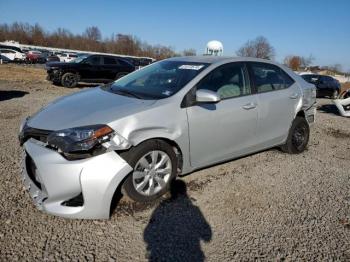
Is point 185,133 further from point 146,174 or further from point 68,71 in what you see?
point 68,71

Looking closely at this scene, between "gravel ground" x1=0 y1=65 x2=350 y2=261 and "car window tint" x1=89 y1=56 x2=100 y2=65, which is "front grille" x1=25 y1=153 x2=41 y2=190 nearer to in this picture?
"gravel ground" x1=0 y1=65 x2=350 y2=261

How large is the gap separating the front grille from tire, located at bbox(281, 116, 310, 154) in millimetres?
3840

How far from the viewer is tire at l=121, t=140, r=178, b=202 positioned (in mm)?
3205

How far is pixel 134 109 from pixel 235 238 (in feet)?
5.30

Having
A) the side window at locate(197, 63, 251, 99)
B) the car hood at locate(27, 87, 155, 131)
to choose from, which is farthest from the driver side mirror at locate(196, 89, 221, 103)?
the car hood at locate(27, 87, 155, 131)

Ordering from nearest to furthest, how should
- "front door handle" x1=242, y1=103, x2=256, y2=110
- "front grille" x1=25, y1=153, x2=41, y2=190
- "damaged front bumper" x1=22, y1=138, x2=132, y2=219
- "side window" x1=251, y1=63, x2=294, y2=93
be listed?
"damaged front bumper" x1=22, y1=138, x2=132, y2=219, "front grille" x1=25, y1=153, x2=41, y2=190, "front door handle" x1=242, y1=103, x2=256, y2=110, "side window" x1=251, y1=63, x2=294, y2=93

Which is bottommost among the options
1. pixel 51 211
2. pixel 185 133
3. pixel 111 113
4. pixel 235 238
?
pixel 235 238

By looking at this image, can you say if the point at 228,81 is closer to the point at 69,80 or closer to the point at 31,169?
the point at 31,169

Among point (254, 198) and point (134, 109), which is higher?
point (134, 109)

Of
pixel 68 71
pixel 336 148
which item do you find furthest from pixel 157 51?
pixel 336 148

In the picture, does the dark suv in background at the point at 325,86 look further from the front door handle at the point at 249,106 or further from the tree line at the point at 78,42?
the tree line at the point at 78,42

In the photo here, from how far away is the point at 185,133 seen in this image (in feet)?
Result: 11.7

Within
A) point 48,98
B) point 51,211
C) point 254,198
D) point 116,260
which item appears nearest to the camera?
point 116,260

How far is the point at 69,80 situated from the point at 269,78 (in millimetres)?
11510
